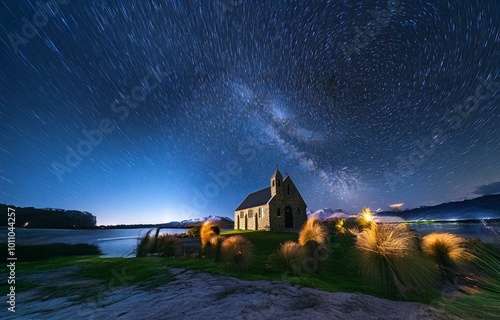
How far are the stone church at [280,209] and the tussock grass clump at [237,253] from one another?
26809 millimetres

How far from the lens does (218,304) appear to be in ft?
13.5

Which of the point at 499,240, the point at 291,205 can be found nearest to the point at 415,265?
the point at 499,240

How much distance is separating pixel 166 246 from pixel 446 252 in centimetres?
1212

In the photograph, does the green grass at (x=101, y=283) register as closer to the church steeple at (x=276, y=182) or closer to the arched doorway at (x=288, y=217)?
the church steeple at (x=276, y=182)

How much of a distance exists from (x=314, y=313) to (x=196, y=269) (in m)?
5.02

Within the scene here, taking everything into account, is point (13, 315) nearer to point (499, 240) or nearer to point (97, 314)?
point (97, 314)

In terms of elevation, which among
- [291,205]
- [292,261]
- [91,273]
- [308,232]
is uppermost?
[291,205]

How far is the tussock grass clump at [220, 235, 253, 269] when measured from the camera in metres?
7.45

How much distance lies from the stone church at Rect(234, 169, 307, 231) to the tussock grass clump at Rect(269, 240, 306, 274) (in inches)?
1078

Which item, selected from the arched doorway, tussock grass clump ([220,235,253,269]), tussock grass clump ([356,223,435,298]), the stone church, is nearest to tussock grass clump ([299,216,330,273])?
tussock grass clump ([356,223,435,298])

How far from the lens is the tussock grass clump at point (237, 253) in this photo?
7.45 metres

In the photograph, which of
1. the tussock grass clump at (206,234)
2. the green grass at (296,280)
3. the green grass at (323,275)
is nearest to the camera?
the green grass at (296,280)

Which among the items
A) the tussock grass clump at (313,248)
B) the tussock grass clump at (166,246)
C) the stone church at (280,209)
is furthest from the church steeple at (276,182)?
the tussock grass clump at (313,248)

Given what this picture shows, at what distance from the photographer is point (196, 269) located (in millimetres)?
7465
